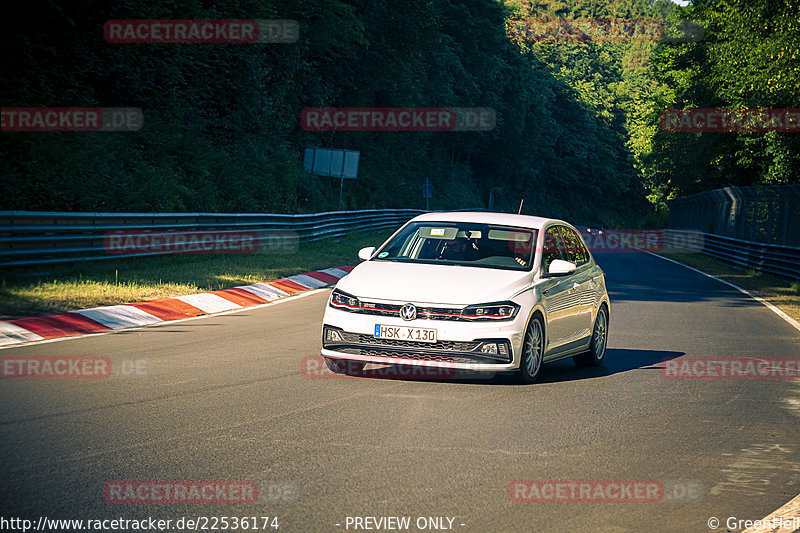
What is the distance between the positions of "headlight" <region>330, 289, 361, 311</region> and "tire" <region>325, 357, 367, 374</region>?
59 centimetres

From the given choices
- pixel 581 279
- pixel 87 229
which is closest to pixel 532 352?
pixel 581 279

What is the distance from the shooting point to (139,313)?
44.8 feet

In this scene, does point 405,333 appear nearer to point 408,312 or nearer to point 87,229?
point 408,312

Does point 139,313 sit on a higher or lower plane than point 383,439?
lower

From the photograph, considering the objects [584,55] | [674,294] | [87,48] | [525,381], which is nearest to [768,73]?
[674,294]

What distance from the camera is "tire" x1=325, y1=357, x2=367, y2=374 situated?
9.75 meters

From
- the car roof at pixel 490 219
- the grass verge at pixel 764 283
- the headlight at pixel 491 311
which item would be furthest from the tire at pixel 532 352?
the grass verge at pixel 764 283

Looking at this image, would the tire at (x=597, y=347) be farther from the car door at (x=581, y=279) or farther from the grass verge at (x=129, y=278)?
the grass verge at (x=129, y=278)

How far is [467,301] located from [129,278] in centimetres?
948

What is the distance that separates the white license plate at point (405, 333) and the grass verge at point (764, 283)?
11.5 m

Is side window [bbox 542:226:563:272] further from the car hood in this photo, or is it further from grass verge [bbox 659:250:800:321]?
grass verge [bbox 659:250:800:321]

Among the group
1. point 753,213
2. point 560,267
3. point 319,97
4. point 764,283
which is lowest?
point 764,283

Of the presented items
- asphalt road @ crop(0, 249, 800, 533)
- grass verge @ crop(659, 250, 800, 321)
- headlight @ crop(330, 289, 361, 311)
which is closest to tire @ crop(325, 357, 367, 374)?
asphalt road @ crop(0, 249, 800, 533)

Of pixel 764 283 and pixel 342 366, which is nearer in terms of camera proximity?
pixel 342 366
